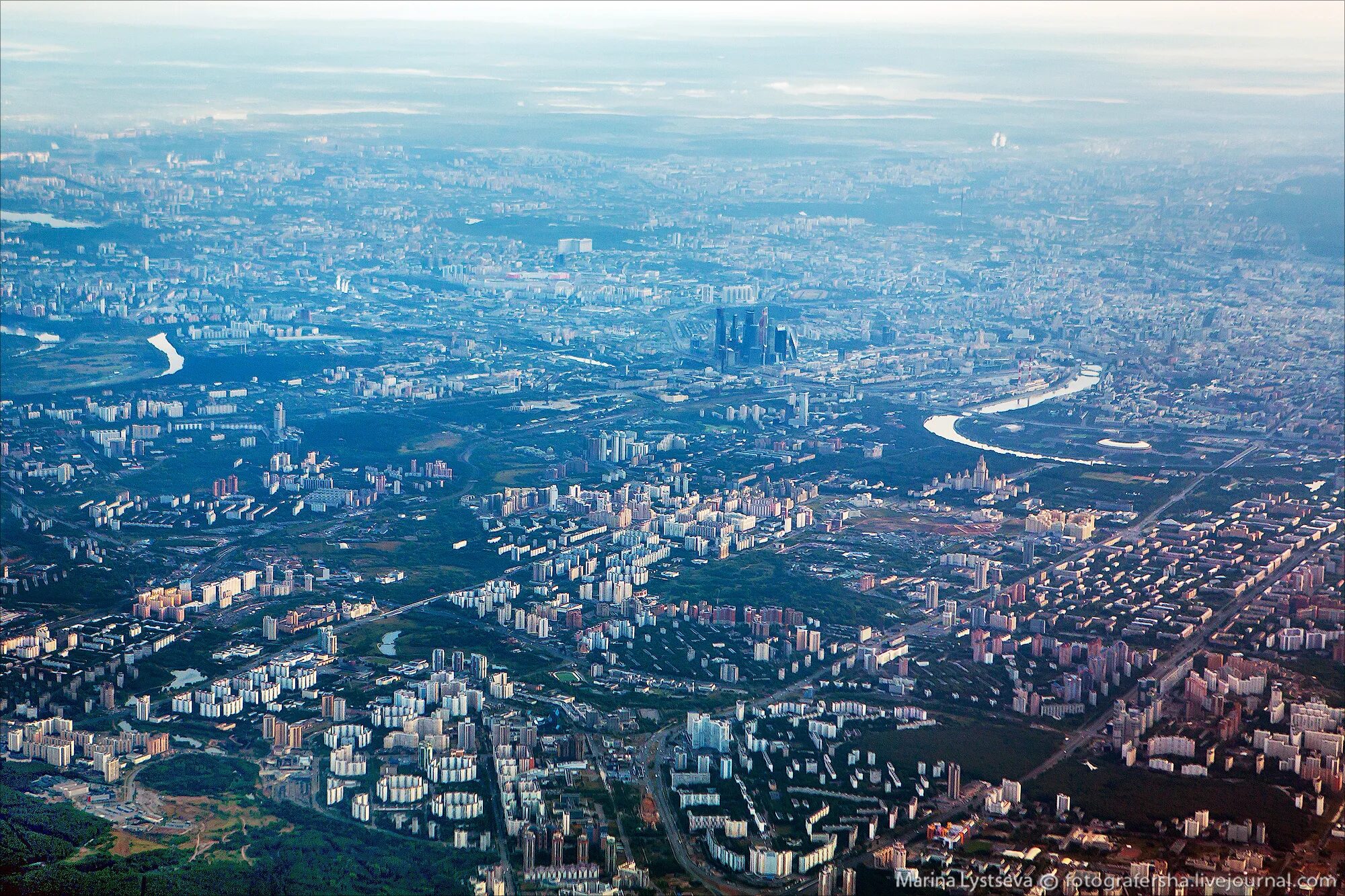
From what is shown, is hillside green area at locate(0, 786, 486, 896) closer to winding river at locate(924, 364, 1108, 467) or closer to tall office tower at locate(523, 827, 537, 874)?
tall office tower at locate(523, 827, 537, 874)

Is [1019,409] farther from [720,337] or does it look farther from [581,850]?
[581,850]

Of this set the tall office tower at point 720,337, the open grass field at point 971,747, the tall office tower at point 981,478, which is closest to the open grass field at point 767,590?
the open grass field at point 971,747

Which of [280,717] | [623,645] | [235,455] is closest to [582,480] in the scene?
[235,455]

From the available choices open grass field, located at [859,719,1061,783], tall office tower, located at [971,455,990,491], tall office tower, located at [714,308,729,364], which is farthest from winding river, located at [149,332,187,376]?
open grass field, located at [859,719,1061,783]

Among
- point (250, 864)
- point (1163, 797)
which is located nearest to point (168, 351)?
point (250, 864)

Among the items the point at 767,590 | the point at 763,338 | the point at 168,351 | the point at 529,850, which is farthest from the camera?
the point at 763,338

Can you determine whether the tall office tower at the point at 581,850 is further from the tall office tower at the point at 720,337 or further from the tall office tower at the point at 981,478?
the tall office tower at the point at 720,337
